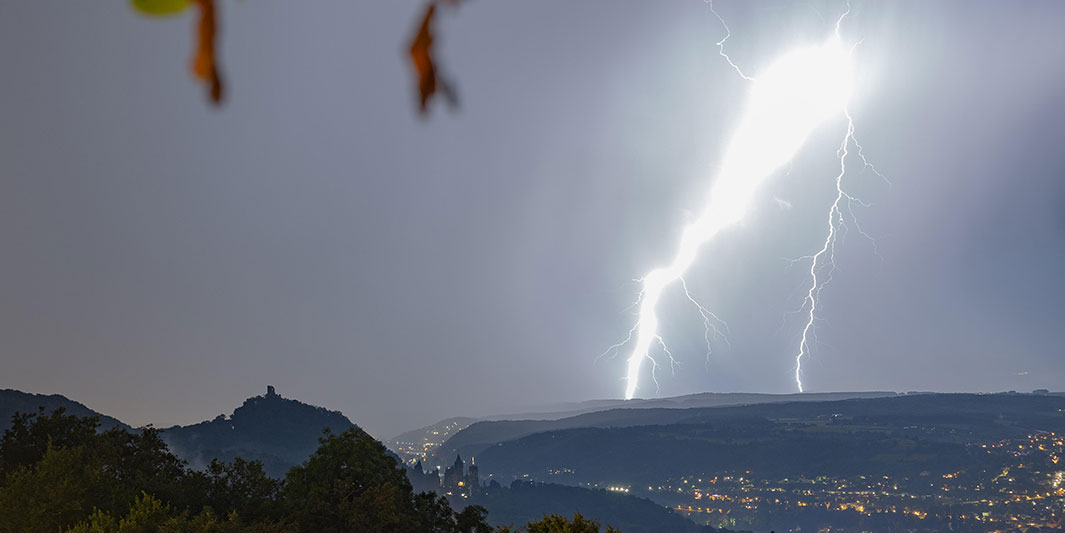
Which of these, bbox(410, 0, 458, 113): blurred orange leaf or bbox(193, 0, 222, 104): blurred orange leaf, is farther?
bbox(410, 0, 458, 113): blurred orange leaf

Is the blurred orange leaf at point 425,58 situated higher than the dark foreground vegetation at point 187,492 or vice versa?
the blurred orange leaf at point 425,58

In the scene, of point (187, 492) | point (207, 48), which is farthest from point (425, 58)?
point (187, 492)

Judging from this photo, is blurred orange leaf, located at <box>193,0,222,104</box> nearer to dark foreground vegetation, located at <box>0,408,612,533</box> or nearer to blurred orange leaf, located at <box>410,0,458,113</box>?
blurred orange leaf, located at <box>410,0,458,113</box>

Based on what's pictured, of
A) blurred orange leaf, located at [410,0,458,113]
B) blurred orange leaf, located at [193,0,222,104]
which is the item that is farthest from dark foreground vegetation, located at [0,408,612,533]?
blurred orange leaf, located at [193,0,222,104]

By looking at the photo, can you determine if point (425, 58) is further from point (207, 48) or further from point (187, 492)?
point (187, 492)

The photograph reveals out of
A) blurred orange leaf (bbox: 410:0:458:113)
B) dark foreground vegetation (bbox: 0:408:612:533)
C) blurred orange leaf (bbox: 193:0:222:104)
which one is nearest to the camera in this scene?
blurred orange leaf (bbox: 193:0:222:104)

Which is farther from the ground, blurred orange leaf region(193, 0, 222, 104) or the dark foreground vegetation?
blurred orange leaf region(193, 0, 222, 104)

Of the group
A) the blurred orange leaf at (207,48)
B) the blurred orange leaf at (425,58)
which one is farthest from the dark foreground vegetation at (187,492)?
the blurred orange leaf at (207,48)

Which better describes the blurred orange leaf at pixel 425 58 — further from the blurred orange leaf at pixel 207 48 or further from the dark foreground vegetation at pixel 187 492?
the dark foreground vegetation at pixel 187 492

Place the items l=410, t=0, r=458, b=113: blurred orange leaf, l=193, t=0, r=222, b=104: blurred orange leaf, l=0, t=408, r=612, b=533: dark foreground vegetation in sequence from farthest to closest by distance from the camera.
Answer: l=0, t=408, r=612, b=533: dark foreground vegetation, l=410, t=0, r=458, b=113: blurred orange leaf, l=193, t=0, r=222, b=104: blurred orange leaf
